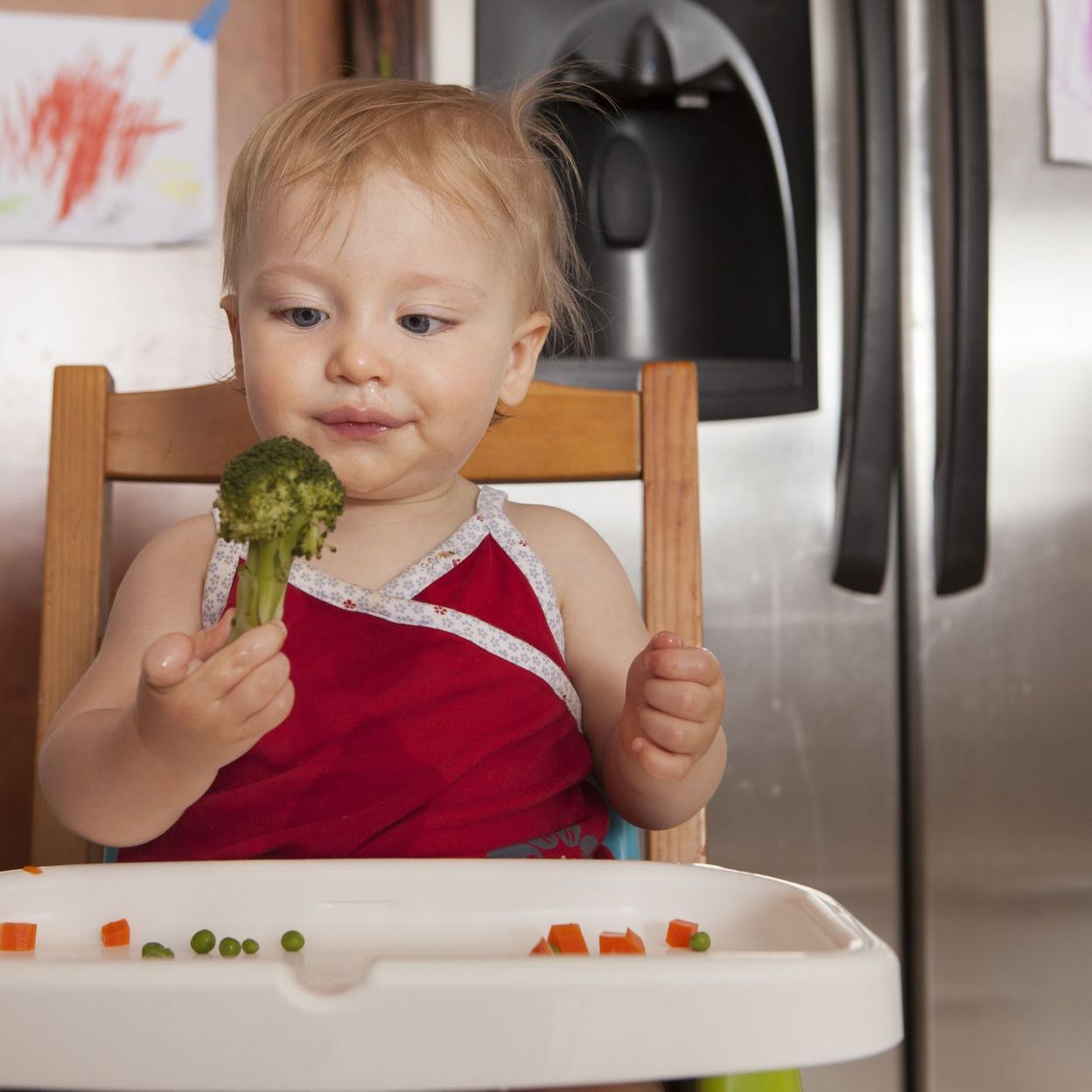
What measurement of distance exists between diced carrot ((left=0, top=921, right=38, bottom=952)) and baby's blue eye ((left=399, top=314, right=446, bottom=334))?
1.43 ft

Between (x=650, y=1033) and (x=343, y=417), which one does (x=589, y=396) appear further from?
(x=650, y=1033)

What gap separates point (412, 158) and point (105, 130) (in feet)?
2.38

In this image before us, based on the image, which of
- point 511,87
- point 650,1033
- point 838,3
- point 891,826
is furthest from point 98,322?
point 650,1033

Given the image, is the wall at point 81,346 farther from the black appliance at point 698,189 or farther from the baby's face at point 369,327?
the baby's face at point 369,327

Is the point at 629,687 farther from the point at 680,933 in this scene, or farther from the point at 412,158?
the point at 412,158

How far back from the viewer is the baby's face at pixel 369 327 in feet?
2.62

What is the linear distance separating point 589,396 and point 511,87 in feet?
1.64

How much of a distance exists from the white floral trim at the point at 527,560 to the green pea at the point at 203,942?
15.9 inches

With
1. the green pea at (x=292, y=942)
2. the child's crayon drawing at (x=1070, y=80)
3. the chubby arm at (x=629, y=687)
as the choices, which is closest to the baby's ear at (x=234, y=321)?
the chubby arm at (x=629, y=687)

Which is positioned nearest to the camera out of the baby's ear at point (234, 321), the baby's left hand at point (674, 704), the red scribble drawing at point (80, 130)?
the baby's left hand at point (674, 704)

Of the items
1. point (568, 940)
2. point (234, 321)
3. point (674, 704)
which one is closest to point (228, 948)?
point (568, 940)

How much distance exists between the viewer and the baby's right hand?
573 mm

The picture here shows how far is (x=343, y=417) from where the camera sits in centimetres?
81

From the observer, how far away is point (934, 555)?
4.76ft
